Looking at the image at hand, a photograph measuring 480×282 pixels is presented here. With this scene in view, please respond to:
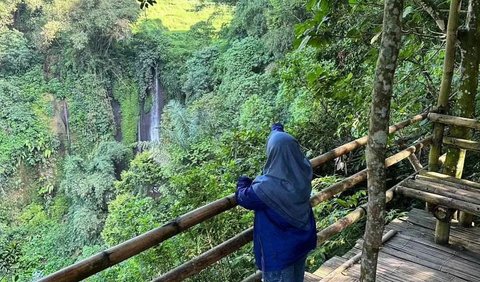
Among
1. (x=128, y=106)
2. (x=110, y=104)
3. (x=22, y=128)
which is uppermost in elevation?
(x=110, y=104)

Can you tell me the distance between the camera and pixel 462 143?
2709 mm

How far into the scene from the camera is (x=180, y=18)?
24.0 m

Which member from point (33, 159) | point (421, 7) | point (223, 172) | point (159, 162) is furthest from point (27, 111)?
point (421, 7)

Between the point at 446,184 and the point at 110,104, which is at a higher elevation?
the point at 446,184

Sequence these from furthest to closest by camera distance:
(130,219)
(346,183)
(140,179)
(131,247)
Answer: (140,179)
(130,219)
(346,183)
(131,247)

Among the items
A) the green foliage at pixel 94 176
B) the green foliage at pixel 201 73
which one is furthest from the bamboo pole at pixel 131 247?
the green foliage at pixel 201 73

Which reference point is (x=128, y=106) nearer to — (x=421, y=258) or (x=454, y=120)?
(x=454, y=120)

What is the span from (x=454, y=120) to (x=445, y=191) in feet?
1.55

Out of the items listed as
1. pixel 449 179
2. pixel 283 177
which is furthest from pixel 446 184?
pixel 283 177

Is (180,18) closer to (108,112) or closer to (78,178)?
(108,112)

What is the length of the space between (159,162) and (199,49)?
22.1ft

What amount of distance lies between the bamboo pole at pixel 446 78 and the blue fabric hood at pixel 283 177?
1515 millimetres

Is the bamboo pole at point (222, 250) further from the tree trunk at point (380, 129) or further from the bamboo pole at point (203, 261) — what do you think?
the tree trunk at point (380, 129)

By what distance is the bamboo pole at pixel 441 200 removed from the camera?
7.41 feet
